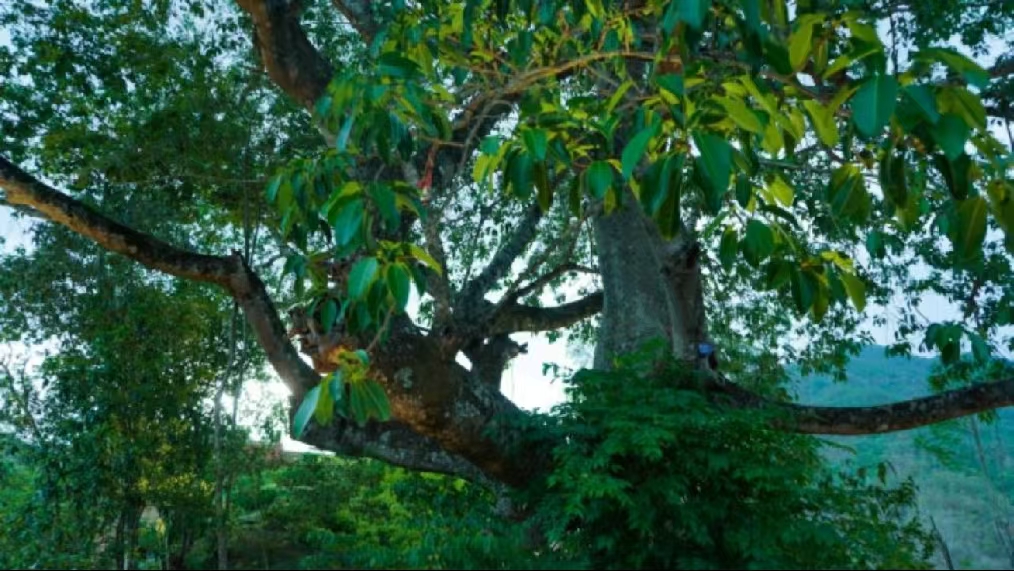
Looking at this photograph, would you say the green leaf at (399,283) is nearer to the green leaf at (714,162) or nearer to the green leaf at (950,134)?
the green leaf at (714,162)

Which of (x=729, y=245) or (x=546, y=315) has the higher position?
(x=546, y=315)

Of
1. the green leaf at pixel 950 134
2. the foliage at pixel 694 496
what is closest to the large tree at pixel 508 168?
the green leaf at pixel 950 134

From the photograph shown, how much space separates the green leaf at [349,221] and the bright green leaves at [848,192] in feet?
3.47

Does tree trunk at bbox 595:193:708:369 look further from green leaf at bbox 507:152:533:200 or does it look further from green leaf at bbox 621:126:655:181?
green leaf at bbox 621:126:655:181

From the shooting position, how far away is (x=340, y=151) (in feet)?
6.33

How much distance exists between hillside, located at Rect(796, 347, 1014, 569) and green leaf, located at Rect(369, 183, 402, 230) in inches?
271

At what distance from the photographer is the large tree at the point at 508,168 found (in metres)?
1.60

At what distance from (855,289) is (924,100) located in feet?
2.32

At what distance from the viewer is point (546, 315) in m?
5.75

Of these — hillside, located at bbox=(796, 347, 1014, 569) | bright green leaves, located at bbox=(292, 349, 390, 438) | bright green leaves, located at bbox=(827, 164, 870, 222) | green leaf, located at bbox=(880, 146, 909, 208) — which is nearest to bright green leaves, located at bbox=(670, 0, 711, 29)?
green leaf, located at bbox=(880, 146, 909, 208)

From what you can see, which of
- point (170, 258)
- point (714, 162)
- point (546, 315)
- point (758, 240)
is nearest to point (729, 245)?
point (758, 240)

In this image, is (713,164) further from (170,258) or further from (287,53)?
(287,53)

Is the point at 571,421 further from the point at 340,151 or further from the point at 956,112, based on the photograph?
the point at 956,112

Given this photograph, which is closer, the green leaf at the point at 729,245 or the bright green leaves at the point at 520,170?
the bright green leaves at the point at 520,170
